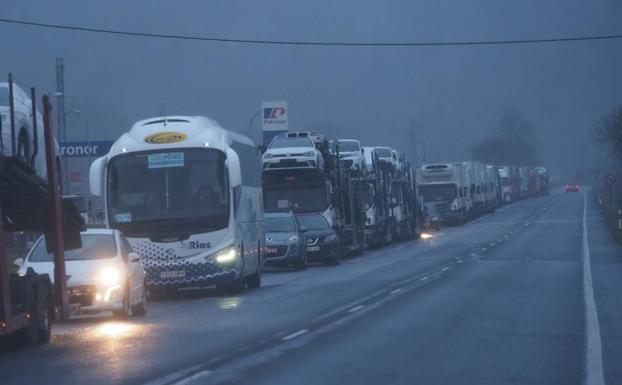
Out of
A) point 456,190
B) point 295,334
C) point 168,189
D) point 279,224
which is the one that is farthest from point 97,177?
point 456,190

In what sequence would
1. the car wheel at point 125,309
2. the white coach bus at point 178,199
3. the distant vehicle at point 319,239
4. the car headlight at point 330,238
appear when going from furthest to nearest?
the car headlight at point 330,238, the distant vehicle at point 319,239, the white coach bus at point 178,199, the car wheel at point 125,309

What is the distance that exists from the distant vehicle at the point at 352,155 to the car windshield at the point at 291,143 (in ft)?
13.4

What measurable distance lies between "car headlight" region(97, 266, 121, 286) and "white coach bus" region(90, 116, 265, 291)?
4871 mm

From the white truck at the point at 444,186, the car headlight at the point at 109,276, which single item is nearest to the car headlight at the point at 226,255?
the car headlight at the point at 109,276

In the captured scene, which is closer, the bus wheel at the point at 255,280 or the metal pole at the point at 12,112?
the metal pole at the point at 12,112

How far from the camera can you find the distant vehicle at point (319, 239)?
125 ft

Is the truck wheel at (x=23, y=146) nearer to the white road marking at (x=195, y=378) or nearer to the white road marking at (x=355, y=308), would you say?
the white road marking at (x=195, y=378)

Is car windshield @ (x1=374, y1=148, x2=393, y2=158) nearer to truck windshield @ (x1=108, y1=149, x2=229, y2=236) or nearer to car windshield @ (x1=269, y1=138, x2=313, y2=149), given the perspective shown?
car windshield @ (x1=269, y1=138, x2=313, y2=149)

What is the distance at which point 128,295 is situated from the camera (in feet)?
66.4

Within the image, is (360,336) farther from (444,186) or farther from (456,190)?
(444,186)

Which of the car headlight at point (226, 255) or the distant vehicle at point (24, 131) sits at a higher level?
the distant vehicle at point (24, 131)

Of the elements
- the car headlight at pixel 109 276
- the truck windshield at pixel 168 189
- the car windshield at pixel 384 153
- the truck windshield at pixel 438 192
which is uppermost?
the car windshield at pixel 384 153

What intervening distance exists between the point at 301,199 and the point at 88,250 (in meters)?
19.9

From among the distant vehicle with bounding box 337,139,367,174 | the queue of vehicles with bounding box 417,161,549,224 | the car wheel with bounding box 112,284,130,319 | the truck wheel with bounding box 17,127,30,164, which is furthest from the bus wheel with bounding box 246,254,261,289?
the queue of vehicles with bounding box 417,161,549,224
